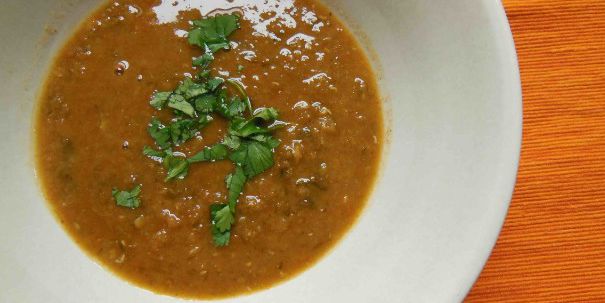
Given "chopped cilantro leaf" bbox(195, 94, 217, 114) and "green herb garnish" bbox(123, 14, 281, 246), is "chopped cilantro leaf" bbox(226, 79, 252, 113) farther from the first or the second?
"chopped cilantro leaf" bbox(195, 94, 217, 114)

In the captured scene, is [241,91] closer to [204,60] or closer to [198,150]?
[204,60]

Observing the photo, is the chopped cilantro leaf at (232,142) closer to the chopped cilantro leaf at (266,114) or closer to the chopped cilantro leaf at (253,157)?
the chopped cilantro leaf at (253,157)

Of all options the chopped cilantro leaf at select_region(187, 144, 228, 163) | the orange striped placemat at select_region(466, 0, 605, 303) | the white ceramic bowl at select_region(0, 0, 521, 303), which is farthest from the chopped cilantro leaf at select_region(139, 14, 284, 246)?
the orange striped placemat at select_region(466, 0, 605, 303)

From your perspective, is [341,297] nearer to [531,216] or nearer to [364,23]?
[531,216]

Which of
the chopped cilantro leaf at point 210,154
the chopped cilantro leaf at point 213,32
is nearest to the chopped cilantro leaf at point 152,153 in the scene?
the chopped cilantro leaf at point 210,154

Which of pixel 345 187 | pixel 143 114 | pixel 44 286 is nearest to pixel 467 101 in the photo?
pixel 345 187
